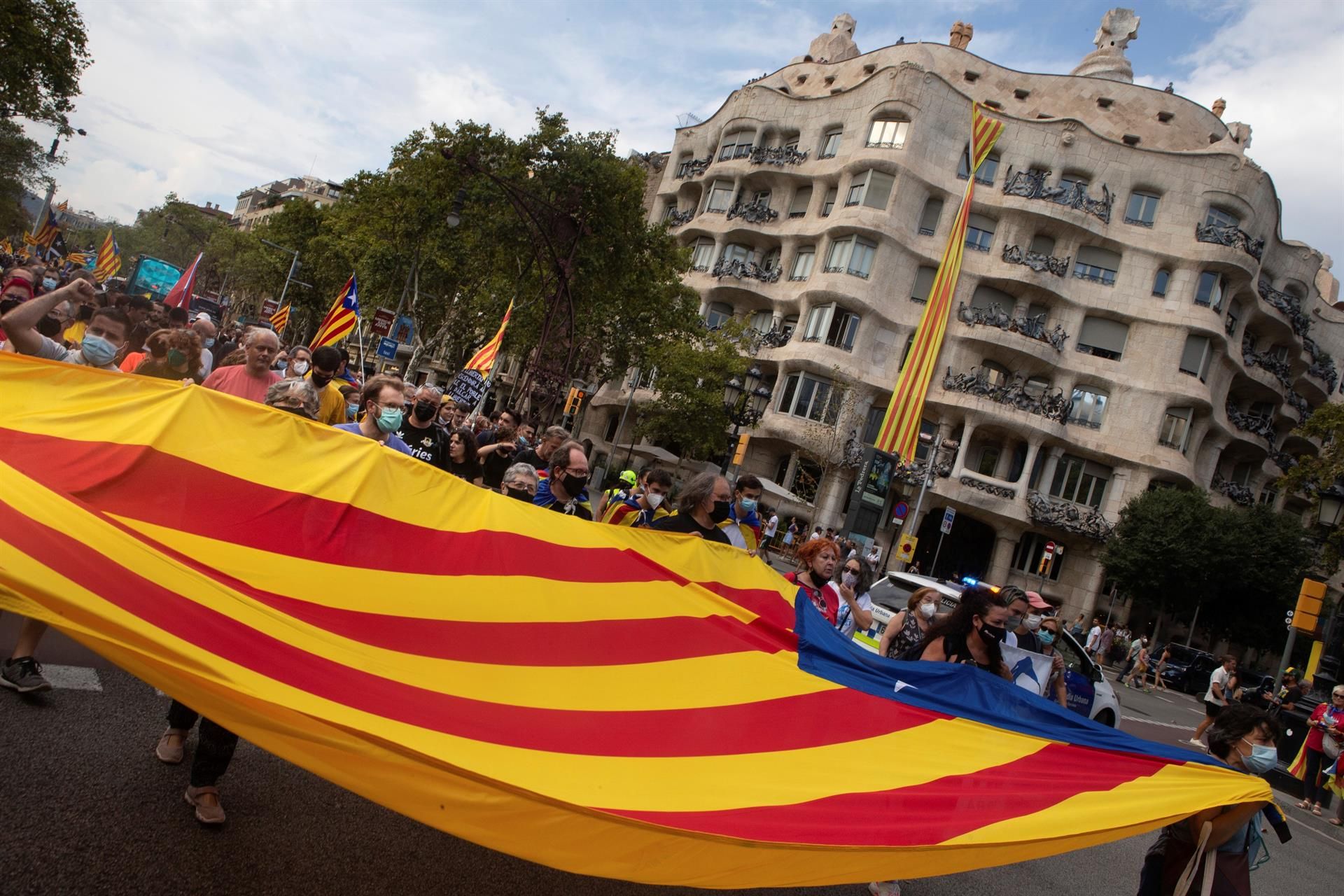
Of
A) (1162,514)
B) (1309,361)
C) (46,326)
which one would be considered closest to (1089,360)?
(1162,514)

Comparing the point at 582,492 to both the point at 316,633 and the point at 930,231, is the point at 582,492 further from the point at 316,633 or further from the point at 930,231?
the point at 930,231

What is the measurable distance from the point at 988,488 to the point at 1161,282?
43.4 ft

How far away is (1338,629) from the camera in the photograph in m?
19.5

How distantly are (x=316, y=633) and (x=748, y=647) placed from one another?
2565 mm

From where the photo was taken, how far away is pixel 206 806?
3.80m

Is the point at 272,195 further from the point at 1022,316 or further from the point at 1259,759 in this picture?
the point at 1259,759

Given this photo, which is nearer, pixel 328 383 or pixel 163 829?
pixel 163 829

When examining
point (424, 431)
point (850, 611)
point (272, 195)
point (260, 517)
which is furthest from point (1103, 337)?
point (272, 195)

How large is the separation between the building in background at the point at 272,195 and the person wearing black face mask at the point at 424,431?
141245 millimetres

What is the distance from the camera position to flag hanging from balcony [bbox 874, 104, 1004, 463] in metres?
25.0

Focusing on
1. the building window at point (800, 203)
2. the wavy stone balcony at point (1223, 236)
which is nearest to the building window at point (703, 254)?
the building window at point (800, 203)

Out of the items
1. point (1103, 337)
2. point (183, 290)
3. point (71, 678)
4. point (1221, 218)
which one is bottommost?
point (71, 678)

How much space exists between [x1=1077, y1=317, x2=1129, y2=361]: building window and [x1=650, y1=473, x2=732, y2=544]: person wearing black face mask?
40.0m

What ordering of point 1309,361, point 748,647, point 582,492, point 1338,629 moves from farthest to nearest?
point 1309,361
point 1338,629
point 582,492
point 748,647
